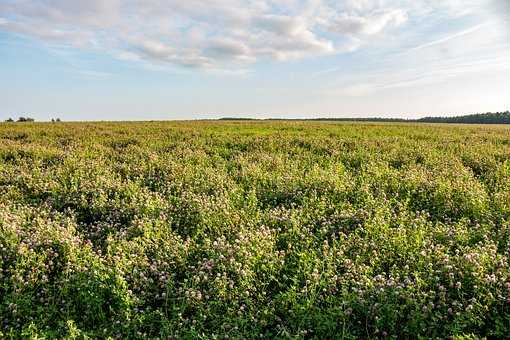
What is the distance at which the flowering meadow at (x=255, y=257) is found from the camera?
5094mm

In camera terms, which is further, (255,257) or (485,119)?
(485,119)

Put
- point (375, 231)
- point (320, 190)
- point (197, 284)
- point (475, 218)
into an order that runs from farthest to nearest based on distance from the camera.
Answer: point (320, 190), point (475, 218), point (375, 231), point (197, 284)

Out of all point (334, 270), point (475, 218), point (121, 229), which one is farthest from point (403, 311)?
point (121, 229)

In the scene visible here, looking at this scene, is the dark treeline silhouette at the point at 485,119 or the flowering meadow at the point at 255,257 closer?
the flowering meadow at the point at 255,257

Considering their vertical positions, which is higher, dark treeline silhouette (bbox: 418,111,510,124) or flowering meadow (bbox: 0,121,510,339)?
dark treeline silhouette (bbox: 418,111,510,124)

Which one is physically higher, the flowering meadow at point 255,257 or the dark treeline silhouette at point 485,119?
the dark treeline silhouette at point 485,119

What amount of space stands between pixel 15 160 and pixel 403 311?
44.6 feet

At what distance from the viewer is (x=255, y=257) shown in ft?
20.3

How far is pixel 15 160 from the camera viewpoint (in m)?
14.1

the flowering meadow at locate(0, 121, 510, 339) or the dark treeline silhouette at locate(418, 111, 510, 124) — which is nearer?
the flowering meadow at locate(0, 121, 510, 339)

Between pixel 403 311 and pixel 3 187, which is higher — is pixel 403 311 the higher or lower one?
the lower one

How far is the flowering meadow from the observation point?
16.7ft

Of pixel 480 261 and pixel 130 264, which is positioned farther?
pixel 130 264

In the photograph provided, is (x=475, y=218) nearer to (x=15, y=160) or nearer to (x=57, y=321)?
(x=57, y=321)
